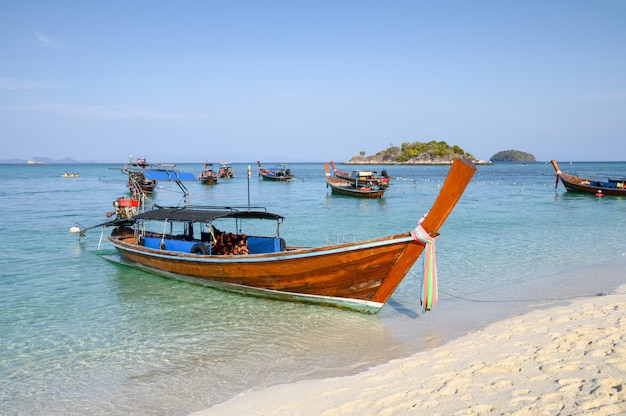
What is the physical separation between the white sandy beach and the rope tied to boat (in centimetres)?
105

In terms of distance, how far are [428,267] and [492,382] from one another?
10.9ft

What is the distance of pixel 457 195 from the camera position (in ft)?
27.7

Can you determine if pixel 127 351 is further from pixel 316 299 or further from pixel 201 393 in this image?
pixel 316 299

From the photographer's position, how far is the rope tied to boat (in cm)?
891

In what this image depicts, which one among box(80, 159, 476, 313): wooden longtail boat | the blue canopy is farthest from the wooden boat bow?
the blue canopy

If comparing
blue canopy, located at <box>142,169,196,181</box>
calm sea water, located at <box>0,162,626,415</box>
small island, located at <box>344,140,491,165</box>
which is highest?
small island, located at <box>344,140,491,165</box>

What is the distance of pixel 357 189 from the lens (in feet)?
142

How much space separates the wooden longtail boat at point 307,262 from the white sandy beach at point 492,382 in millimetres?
2097

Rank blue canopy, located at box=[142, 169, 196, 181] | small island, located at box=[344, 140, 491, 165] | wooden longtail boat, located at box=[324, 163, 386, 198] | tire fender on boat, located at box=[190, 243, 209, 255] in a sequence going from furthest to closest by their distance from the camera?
1. small island, located at box=[344, 140, 491, 165]
2. wooden longtail boat, located at box=[324, 163, 386, 198]
3. blue canopy, located at box=[142, 169, 196, 181]
4. tire fender on boat, located at box=[190, 243, 209, 255]

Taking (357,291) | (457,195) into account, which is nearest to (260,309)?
(357,291)

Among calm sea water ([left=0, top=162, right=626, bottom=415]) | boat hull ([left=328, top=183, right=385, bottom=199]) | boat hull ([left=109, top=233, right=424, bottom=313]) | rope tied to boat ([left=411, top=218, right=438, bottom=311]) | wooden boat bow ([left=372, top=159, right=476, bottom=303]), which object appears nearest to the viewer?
calm sea water ([left=0, top=162, right=626, bottom=415])

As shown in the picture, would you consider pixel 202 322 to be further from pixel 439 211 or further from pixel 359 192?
pixel 359 192

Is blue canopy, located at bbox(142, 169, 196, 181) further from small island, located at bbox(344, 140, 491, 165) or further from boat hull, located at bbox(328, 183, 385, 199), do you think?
small island, located at bbox(344, 140, 491, 165)

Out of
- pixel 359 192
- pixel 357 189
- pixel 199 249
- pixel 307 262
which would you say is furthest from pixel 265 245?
pixel 357 189
